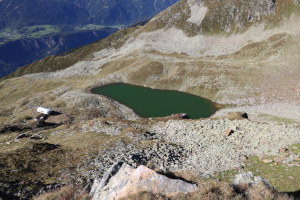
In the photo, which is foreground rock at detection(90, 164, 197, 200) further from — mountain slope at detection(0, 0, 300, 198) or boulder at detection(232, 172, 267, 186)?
boulder at detection(232, 172, 267, 186)

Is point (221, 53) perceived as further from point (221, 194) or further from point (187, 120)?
point (221, 194)

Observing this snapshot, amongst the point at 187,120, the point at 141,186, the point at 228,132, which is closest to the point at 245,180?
the point at 141,186

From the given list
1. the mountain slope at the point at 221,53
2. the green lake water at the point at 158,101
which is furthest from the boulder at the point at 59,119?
the mountain slope at the point at 221,53

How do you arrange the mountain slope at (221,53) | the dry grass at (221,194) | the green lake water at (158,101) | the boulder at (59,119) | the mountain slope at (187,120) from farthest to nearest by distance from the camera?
the mountain slope at (221,53)
the green lake water at (158,101)
the boulder at (59,119)
the mountain slope at (187,120)
the dry grass at (221,194)

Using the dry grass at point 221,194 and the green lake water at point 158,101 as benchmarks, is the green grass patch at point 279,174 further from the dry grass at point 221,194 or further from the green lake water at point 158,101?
the green lake water at point 158,101

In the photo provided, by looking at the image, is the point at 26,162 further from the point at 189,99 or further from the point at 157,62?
the point at 157,62

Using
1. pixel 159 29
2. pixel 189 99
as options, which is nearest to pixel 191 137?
pixel 189 99
